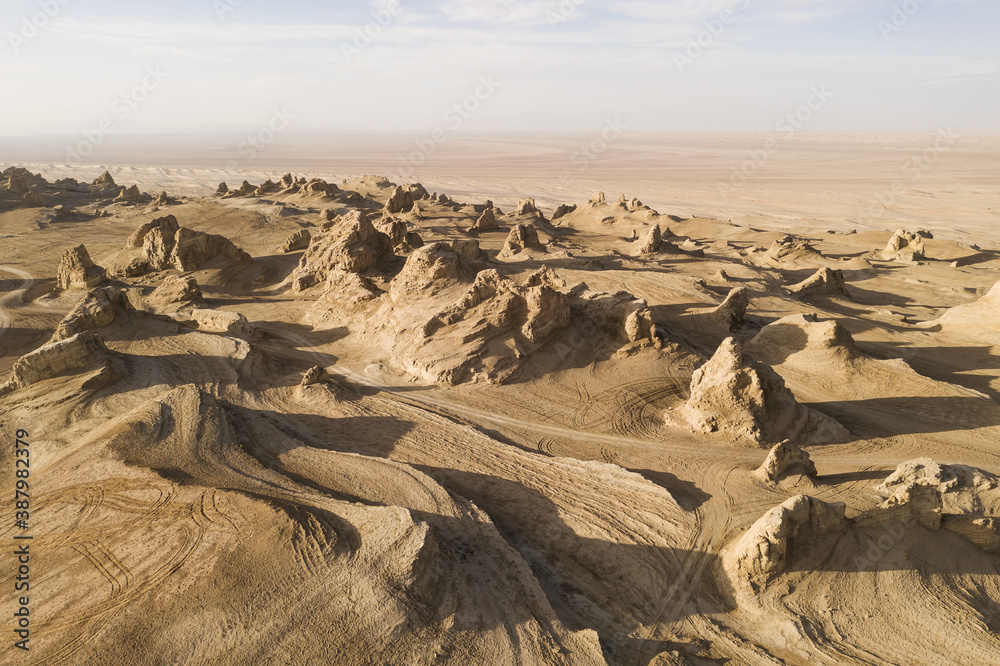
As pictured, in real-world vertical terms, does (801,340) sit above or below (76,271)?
below

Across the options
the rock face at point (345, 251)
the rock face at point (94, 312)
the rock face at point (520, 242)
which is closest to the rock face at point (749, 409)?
the rock face at point (345, 251)

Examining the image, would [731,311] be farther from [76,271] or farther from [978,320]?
[76,271]

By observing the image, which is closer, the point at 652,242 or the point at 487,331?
the point at 487,331

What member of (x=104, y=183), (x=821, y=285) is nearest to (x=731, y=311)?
(x=821, y=285)

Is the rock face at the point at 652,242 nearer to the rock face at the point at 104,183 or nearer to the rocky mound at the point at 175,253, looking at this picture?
the rocky mound at the point at 175,253

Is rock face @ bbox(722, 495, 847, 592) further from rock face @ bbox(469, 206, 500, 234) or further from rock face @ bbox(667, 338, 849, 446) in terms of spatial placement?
rock face @ bbox(469, 206, 500, 234)

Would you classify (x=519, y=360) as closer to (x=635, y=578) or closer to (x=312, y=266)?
(x=635, y=578)

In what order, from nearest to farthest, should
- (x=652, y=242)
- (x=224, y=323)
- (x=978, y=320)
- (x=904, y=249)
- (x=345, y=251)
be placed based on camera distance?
(x=978, y=320), (x=224, y=323), (x=345, y=251), (x=652, y=242), (x=904, y=249)
